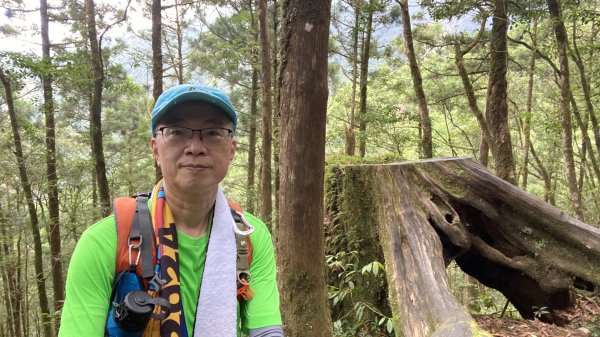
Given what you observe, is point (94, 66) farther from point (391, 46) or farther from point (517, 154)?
point (517, 154)

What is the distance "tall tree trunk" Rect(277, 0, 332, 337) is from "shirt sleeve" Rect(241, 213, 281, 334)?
181cm

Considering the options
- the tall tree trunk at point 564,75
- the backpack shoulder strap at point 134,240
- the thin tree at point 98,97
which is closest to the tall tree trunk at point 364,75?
the tall tree trunk at point 564,75

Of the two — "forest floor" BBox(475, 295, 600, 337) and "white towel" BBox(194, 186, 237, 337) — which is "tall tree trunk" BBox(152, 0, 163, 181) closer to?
"forest floor" BBox(475, 295, 600, 337)

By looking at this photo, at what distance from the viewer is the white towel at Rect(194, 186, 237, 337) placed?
4.57 ft

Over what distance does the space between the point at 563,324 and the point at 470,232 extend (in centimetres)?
120

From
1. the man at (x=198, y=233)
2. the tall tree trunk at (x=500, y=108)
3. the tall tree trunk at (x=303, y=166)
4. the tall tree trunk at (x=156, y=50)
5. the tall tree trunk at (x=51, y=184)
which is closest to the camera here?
the man at (x=198, y=233)

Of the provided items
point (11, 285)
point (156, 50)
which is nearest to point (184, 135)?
point (156, 50)

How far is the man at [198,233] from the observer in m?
1.34

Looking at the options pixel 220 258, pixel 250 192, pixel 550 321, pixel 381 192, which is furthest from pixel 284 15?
pixel 250 192

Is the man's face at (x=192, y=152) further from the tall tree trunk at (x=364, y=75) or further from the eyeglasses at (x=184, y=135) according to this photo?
the tall tree trunk at (x=364, y=75)

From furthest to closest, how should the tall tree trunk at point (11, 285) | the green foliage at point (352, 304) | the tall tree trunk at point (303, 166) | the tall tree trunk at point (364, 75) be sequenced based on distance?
the tall tree trunk at point (11, 285) → the tall tree trunk at point (364, 75) → the green foliage at point (352, 304) → the tall tree trunk at point (303, 166)

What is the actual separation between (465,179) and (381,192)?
893 millimetres

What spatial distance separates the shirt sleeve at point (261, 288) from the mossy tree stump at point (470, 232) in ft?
6.50

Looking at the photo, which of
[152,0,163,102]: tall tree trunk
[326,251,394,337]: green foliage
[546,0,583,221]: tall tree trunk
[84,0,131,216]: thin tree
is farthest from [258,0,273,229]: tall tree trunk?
[546,0,583,221]: tall tree trunk
